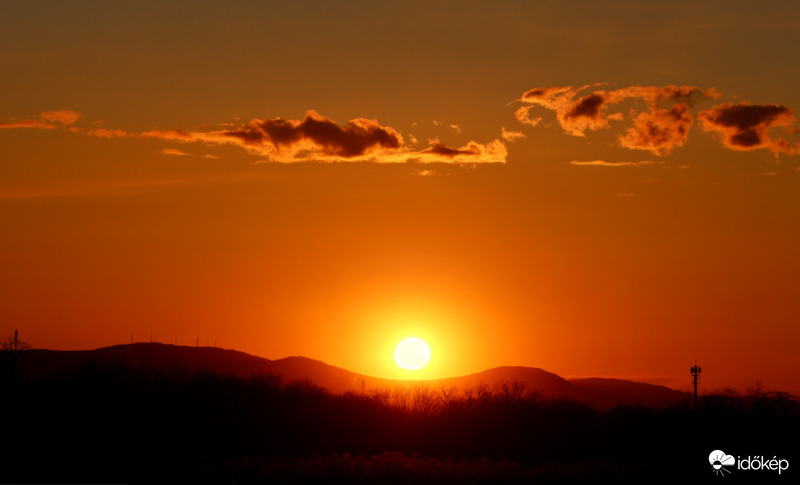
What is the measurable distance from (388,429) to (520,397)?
12822 mm

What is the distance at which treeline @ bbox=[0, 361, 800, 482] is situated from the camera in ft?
204

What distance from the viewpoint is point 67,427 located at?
61.2 m

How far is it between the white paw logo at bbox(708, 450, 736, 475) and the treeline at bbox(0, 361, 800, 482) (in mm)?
907

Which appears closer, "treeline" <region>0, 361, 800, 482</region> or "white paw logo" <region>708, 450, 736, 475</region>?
"white paw logo" <region>708, 450, 736, 475</region>

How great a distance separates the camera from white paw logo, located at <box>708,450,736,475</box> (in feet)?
150

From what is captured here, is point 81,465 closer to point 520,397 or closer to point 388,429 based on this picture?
point 388,429

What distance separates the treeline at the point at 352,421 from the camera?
62062 mm

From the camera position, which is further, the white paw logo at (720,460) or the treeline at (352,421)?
the treeline at (352,421)

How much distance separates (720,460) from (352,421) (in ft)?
89.1

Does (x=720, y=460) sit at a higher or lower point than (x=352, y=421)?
lower

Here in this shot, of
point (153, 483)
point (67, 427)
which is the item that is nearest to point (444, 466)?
point (153, 483)

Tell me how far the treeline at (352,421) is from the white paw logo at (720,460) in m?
0.91

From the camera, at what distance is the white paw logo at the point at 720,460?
150ft

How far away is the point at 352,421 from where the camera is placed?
71938 mm
